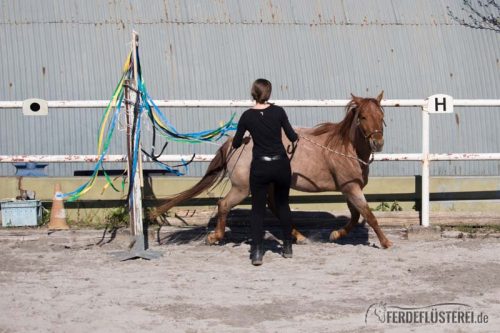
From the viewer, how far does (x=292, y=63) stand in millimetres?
12188

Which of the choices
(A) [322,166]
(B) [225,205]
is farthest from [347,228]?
(B) [225,205]

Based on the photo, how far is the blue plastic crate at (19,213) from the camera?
9664 mm

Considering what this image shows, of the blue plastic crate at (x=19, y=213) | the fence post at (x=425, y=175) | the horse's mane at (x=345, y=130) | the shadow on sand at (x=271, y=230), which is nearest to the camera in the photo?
the horse's mane at (x=345, y=130)

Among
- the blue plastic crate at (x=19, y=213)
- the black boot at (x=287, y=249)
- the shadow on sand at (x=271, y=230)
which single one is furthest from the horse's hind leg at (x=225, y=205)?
the blue plastic crate at (x=19, y=213)

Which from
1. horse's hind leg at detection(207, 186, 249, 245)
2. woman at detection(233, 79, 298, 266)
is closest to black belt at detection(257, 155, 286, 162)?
woman at detection(233, 79, 298, 266)

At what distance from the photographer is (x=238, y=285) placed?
24.0ft

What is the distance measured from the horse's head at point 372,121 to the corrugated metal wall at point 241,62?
121 inches

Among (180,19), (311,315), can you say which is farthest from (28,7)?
(311,315)

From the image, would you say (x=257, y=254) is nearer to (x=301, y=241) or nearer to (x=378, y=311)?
(x=301, y=241)

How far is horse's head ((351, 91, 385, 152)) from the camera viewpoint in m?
8.54

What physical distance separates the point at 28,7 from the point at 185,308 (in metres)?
7.06

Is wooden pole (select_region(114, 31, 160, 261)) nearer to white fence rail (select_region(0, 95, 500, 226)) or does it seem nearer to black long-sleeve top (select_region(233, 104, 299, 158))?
white fence rail (select_region(0, 95, 500, 226))

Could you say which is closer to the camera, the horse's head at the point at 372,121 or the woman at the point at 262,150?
the woman at the point at 262,150

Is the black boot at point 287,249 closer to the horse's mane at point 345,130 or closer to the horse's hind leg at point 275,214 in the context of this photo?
the horse's hind leg at point 275,214
